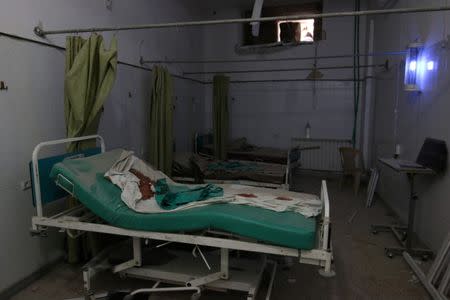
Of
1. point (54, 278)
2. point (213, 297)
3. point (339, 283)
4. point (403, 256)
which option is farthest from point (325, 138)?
point (54, 278)

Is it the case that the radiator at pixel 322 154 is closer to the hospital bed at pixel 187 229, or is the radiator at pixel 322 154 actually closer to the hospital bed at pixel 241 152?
the hospital bed at pixel 241 152

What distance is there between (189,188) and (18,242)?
1422 millimetres

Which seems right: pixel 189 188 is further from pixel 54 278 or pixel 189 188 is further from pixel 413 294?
pixel 413 294

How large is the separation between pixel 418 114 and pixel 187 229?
9.61ft

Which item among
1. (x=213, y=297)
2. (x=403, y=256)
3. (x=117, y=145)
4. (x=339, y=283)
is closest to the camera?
(x=213, y=297)

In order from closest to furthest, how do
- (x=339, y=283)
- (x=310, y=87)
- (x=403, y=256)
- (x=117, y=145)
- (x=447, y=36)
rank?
(x=339, y=283), (x=447, y=36), (x=403, y=256), (x=117, y=145), (x=310, y=87)

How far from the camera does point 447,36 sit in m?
2.79

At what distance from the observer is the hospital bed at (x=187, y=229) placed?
1.85 m

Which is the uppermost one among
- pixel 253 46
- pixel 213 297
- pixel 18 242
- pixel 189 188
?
pixel 253 46

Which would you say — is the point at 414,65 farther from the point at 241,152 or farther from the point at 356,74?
the point at 241,152

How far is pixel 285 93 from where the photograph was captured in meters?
6.79

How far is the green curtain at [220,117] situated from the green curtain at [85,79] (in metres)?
3.23

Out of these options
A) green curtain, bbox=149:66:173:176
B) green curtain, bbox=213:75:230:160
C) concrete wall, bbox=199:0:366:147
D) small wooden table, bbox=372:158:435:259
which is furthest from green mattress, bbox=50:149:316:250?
concrete wall, bbox=199:0:366:147

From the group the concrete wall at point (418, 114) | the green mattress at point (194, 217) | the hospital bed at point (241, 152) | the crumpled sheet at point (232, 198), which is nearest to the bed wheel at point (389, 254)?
the concrete wall at point (418, 114)
